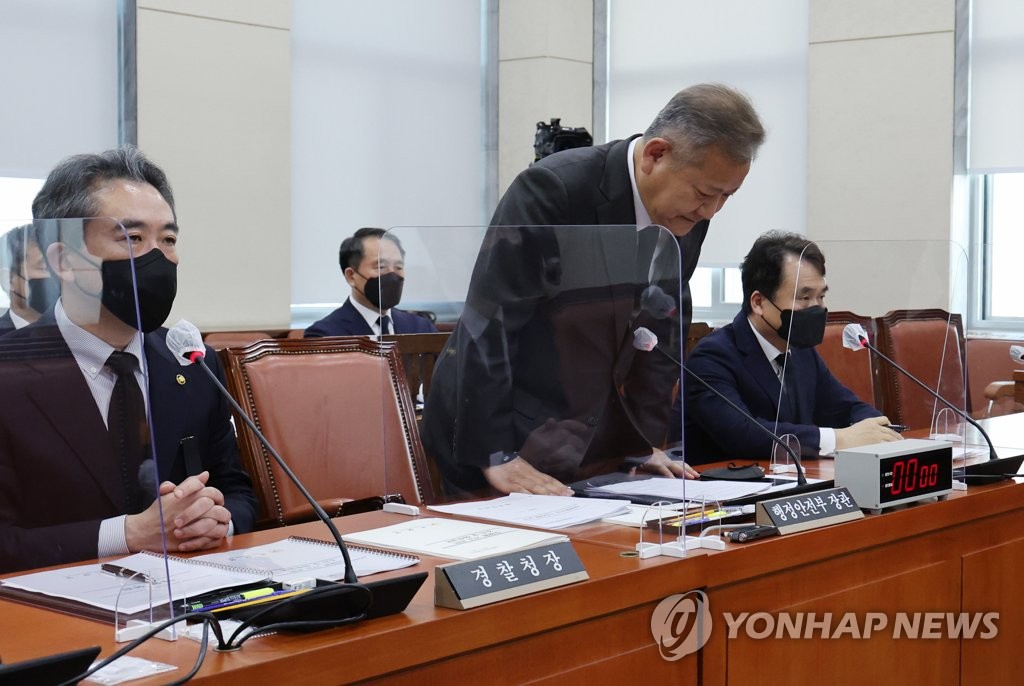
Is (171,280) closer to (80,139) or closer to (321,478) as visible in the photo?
(321,478)

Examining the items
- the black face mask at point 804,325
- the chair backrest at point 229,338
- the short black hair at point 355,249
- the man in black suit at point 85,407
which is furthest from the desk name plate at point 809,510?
the chair backrest at point 229,338

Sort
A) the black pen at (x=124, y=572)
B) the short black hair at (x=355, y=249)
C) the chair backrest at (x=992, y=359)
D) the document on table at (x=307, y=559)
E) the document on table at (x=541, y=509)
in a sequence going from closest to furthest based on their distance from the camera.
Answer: the black pen at (x=124, y=572)
the document on table at (x=307, y=559)
the document on table at (x=541, y=509)
the chair backrest at (x=992, y=359)
the short black hair at (x=355, y=249)

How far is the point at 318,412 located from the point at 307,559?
40.8 inches

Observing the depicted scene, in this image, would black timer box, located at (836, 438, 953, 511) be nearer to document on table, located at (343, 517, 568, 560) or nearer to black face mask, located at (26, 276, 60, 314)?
document on table, located at (343, 517, 568, 560)

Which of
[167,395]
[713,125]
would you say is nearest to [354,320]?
[713,125]

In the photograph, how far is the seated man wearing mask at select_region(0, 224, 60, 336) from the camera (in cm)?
110

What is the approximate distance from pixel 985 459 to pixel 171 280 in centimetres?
159

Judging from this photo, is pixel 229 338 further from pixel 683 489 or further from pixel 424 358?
pixel 683 489

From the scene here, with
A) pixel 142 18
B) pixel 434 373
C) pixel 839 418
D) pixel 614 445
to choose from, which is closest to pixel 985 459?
pixel 839 418

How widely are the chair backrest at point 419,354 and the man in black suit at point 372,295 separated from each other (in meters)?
0.02

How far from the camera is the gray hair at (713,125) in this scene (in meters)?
1.96

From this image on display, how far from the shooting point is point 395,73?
607 centimetres

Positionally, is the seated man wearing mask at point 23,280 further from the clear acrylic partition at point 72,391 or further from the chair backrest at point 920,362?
the chair backrest at point 920,362

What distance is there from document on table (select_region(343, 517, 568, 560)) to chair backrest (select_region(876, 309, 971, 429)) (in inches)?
37.6
